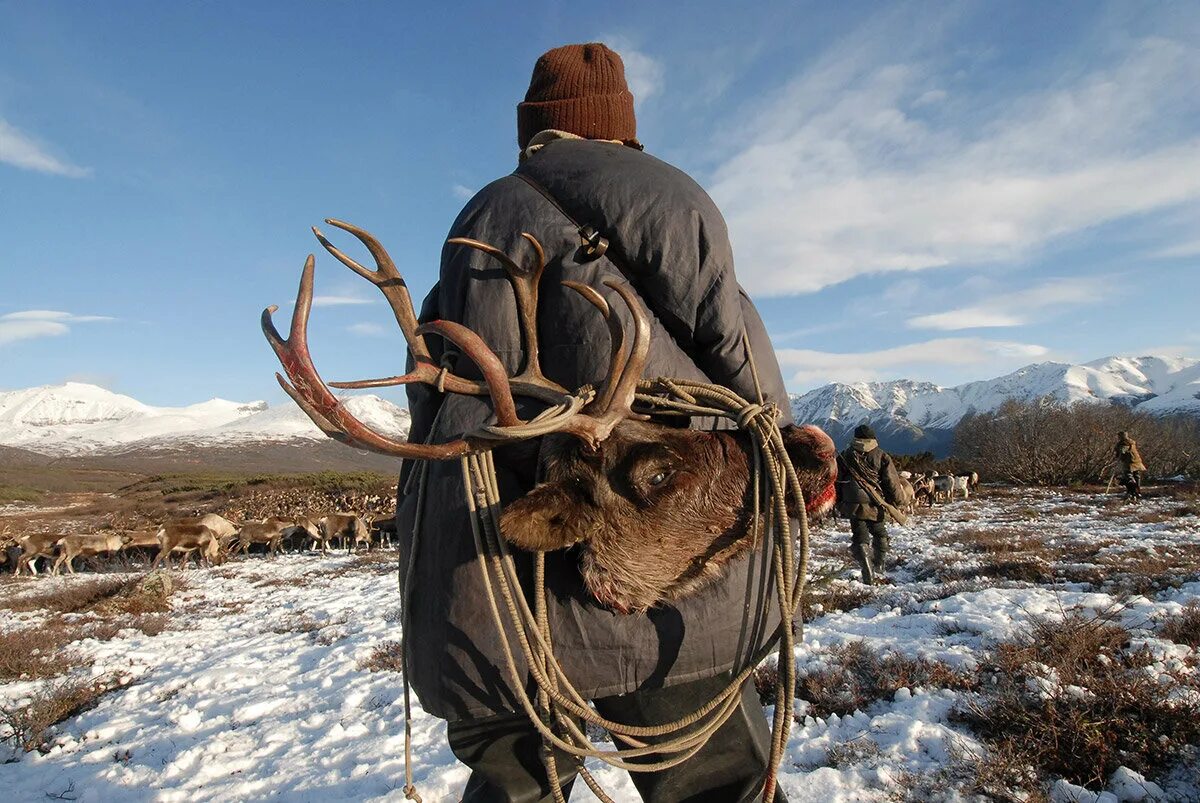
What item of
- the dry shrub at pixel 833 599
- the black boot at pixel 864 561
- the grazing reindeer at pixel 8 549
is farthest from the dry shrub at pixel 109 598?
the black boot at pixel 864 561

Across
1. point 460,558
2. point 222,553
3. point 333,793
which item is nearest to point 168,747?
point 333,793

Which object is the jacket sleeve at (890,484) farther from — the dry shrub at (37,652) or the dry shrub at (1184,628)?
the dry shrub at (37,652)

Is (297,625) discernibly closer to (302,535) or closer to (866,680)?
(866,680)

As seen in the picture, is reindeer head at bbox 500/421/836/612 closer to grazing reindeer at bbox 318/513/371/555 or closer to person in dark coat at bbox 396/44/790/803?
person in dark coat at bbox 396/44/790/803

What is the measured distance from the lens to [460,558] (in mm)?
1456

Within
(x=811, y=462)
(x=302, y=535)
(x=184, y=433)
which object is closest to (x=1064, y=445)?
(x=302, y=535)

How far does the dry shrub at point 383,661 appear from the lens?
221 inches

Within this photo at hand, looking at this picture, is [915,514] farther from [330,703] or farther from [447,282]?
[447,282]

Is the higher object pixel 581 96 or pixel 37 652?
pixel 581 96

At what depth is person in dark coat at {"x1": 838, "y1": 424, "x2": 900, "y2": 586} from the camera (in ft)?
26.6

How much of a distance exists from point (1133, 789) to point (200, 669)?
7.21 m

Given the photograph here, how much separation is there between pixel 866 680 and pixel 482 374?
4085mm

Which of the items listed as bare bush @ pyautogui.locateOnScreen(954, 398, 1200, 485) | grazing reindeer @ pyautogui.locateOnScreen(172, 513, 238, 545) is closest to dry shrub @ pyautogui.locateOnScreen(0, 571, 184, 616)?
grazing reindeer @ pyautogui.locateOnScreen(172, 513, 238, 545)

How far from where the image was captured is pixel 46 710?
4.80 m
